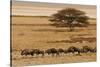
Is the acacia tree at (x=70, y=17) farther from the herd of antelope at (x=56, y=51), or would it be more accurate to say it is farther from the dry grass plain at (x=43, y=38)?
the herd of antelope at (x=56, y=51)

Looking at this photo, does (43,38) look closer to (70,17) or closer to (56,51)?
(56,51)

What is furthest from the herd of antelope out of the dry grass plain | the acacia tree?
the acacia tree

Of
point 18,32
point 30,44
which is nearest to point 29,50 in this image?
point 30,44

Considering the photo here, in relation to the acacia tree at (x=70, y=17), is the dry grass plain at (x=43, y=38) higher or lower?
lower

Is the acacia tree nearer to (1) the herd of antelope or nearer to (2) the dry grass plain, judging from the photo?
(2) the dry grass plain

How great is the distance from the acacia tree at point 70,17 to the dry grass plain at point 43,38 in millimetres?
60

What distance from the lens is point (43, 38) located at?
78.6 inches

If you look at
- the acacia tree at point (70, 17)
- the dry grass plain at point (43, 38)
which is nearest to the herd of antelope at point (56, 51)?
the dry grass plain at point (43, 38)

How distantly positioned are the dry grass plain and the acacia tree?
60mm

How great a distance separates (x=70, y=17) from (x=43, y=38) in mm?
359

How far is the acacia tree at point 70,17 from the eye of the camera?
206 centimetres

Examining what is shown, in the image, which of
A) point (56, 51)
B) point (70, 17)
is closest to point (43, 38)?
point (56, 51)

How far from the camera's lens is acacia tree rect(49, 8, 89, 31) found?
2059mm

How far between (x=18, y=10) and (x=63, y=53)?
23.9 inches
